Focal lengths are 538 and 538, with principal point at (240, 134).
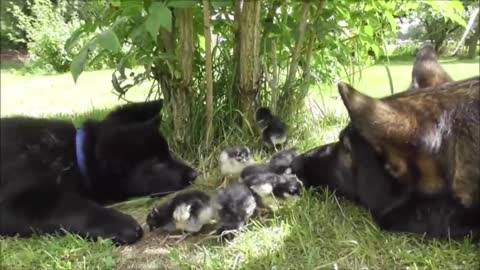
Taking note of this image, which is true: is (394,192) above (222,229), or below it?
above

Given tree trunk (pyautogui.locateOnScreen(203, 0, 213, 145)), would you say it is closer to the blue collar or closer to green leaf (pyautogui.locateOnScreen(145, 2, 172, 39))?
green leaf (pyautogui.locateOnScreen(145, 2, 172, 39))

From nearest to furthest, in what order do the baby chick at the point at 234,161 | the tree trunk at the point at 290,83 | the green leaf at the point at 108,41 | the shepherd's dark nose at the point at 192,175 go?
the green leaf at the point at 108,41
the baby chick at the point at 234,161
the shepherd's dark nose at the point at 192,175
the tree trunk at the point at 290,83

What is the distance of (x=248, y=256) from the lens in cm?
184

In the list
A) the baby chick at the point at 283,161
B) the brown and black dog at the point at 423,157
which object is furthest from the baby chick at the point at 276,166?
the brown and black dog at the point at 423,157

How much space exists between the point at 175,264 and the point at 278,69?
1.44 m

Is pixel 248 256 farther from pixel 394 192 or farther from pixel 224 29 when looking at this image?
pixel 224 29

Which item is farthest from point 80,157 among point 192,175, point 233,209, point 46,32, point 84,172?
point 46,32

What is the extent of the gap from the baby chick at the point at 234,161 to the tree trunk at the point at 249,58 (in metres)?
0.41

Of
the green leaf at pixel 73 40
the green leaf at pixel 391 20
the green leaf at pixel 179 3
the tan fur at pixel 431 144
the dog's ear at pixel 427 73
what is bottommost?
the tan fur at pixel 431 144

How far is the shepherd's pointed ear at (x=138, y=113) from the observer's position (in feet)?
8.71

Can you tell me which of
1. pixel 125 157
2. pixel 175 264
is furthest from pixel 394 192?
pixel 125 157

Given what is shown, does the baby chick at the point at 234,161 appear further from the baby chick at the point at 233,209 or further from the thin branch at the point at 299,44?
the thin branch at the point at 299,44

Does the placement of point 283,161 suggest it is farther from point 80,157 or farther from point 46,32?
point 46,32

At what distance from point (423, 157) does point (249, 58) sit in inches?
44.8
